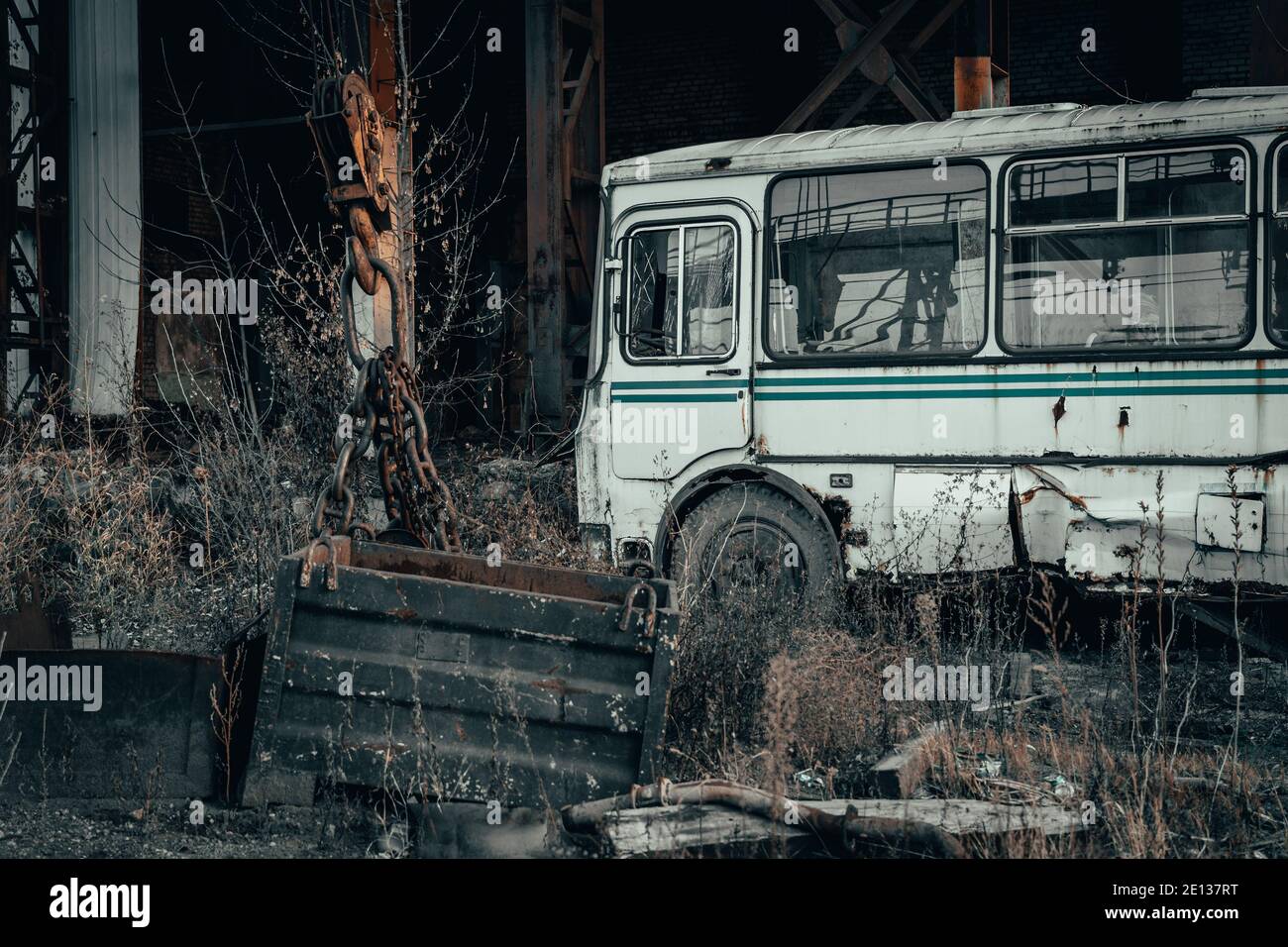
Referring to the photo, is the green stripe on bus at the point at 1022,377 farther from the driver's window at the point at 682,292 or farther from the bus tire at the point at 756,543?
the bus tire at the point at 756,543

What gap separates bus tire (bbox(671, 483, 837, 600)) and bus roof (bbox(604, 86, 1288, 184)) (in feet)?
7.07

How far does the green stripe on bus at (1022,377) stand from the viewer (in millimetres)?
7188

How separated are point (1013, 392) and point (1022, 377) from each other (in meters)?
0.11

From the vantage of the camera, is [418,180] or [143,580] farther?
[418,180]

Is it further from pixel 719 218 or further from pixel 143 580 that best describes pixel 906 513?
pixel 143 580

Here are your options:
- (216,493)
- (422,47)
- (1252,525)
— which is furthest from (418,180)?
(1252,525)

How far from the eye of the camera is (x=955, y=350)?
7.80 meters

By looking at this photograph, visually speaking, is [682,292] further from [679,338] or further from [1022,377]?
[1022,377]

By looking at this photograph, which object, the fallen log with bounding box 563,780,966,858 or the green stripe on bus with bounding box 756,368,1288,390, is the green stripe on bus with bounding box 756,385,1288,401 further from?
the fallen log with bounding box 563,780,966,858

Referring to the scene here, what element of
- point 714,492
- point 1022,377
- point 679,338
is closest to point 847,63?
point 679,338

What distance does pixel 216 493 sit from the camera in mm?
8578

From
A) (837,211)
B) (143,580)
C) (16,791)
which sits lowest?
(16,791)

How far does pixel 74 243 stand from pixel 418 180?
4.18 metres
